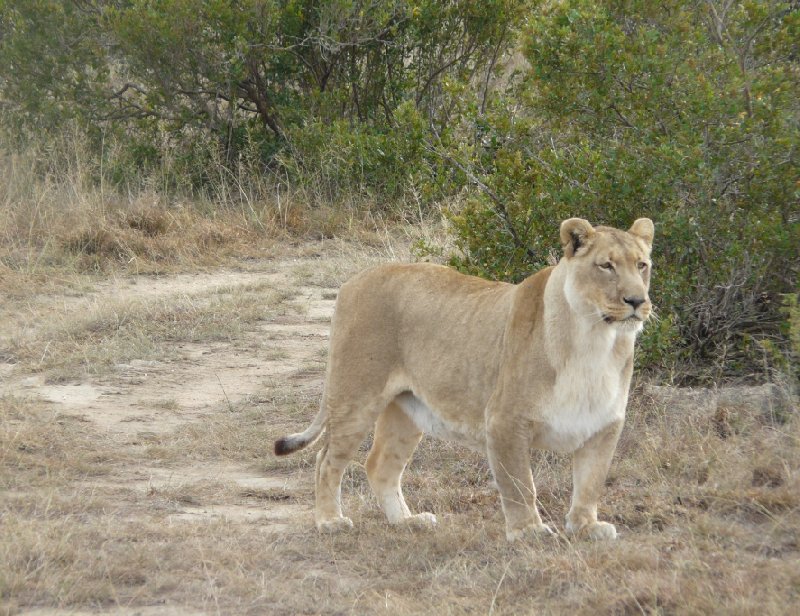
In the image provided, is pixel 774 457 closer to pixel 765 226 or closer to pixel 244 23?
pixel 765 226

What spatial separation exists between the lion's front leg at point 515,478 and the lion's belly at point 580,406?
0.10 m

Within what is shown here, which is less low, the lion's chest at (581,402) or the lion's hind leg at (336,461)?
the lion's chest at (581,402)

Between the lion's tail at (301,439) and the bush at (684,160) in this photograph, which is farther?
Answer: the bush at (684,160)

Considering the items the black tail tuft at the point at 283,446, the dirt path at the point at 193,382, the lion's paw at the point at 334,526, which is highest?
the black tail tuft at the point at 283,446

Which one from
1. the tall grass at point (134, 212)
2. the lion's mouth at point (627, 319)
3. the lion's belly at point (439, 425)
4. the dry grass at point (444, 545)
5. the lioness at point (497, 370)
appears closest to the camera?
the dry grass at point (444, 545)

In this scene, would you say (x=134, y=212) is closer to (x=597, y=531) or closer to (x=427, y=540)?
(x=427, y=540)

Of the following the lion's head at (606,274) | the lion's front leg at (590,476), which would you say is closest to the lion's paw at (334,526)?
the lion's front leg at (590,476)

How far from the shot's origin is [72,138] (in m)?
11.6

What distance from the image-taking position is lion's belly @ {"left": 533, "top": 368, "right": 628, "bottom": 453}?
4.27m

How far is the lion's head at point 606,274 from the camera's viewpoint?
414cm

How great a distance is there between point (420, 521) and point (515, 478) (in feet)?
2.03

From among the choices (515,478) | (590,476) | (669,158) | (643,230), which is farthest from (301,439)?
(669,158)

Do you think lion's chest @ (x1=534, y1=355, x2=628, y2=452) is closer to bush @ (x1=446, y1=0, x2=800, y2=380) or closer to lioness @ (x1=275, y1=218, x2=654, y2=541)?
lioness @ (x1=275, y1=218, x2=654, y2=541)

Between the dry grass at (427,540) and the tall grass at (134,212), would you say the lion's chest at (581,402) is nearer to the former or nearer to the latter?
the dry grass at (427,540)
